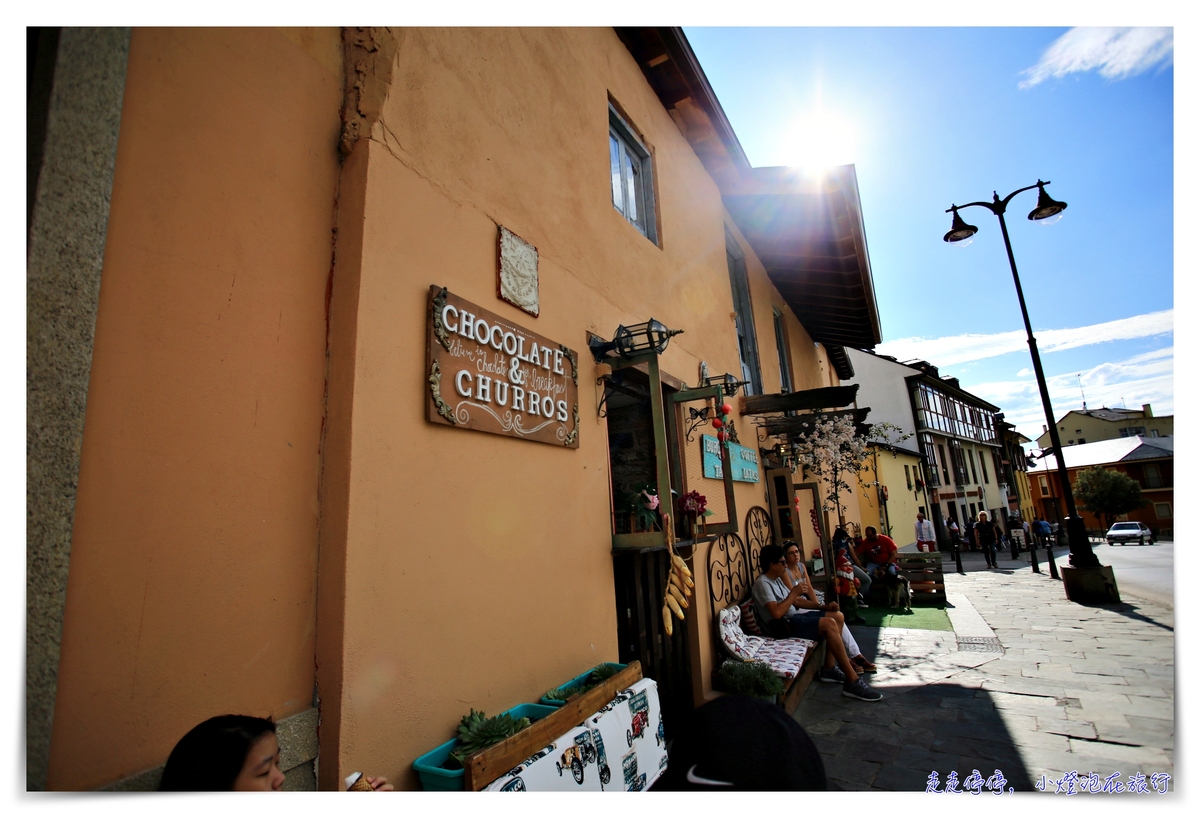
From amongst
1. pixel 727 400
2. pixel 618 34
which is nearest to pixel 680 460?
pixel 727 400

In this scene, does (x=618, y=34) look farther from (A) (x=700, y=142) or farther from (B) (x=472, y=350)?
(B) (x=472, y=350)

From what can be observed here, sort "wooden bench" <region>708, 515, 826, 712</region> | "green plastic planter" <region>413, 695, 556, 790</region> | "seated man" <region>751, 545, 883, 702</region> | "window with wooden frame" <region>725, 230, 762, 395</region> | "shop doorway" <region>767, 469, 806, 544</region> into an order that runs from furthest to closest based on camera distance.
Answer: "window with wooden frame" <region>725, 230, 762, 395</region>, "shop doorway" <region>767, 469, 806, 544</region>, "seated man" <region>751, 545, 883, 702</region>, "wooden bench" <region>708, 515, 826, 712</region>, "green plastic planter" <region>413, 695, 556, 790</region>

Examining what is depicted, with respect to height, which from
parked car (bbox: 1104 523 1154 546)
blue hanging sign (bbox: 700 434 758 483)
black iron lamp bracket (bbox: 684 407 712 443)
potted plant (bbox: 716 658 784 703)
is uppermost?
black iron lamp bracket (bbox: 684 407 712 443)

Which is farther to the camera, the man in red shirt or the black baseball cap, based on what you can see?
the man in red shirt

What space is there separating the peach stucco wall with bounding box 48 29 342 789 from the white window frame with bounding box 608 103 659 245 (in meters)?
3.34

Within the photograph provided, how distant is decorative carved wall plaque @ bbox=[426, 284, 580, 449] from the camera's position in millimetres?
2604

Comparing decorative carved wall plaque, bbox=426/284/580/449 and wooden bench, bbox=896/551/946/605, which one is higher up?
decorative carved wall plaque, bbox=426/284/580/449

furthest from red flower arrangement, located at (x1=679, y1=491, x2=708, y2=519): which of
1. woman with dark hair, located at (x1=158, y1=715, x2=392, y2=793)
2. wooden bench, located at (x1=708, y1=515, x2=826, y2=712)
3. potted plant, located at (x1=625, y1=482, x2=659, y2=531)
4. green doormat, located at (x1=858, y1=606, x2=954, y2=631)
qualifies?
green doormat, located at (x1=858, y1=606, x2=954, y2=631)

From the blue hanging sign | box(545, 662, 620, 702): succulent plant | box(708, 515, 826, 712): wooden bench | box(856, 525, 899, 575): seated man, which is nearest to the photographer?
box(545, 662, 620, 702): succulent plant

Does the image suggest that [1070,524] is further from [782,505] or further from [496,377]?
[496,377]

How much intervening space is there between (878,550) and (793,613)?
15.1 ft

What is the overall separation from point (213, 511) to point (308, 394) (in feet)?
1.81

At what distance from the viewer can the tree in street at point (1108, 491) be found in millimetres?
29375

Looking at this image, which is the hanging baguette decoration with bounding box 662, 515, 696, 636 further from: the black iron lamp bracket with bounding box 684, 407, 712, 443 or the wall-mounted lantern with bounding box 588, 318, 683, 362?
the black iron lamp bracket with bounding box 684, 407, 712, 443
